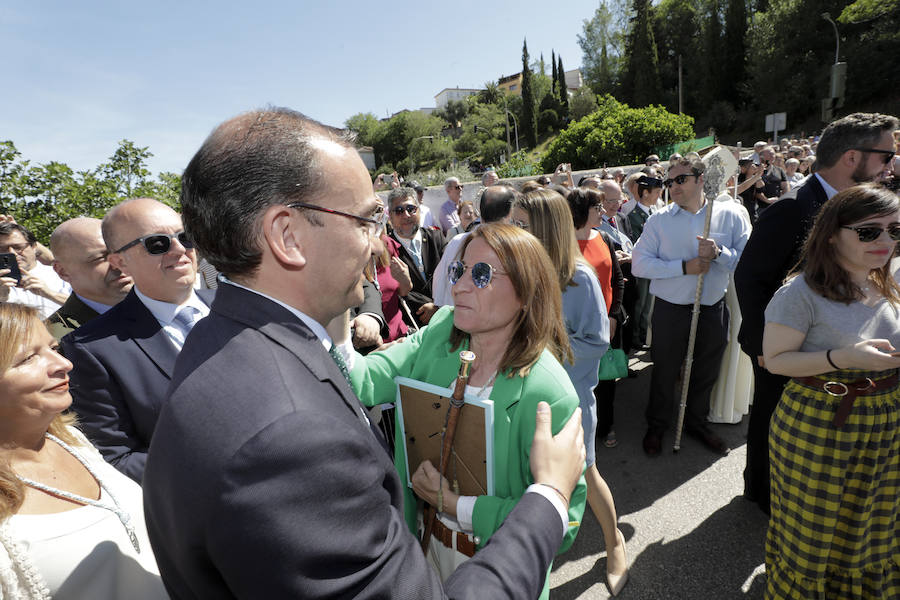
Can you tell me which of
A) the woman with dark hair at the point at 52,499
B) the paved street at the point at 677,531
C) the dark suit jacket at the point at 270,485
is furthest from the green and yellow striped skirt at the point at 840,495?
the woman with dark hair at the point at 52,499

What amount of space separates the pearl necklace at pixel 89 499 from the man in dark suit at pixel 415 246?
3134 mm

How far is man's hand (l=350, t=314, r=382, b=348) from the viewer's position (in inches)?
103

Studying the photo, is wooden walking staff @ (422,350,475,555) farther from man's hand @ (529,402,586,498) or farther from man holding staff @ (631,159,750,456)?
man holding staff @ (631,159,750,456)

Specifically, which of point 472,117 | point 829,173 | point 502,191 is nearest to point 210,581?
point 502,191

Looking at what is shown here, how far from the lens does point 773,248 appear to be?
2.96m

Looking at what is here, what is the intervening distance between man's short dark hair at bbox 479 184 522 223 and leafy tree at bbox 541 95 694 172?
20817 mm

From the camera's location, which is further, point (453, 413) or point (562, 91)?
point (562, 91)

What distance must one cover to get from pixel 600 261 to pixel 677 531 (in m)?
2.08

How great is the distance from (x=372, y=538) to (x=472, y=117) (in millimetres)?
74646

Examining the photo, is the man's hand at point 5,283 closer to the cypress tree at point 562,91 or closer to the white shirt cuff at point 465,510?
the white shirt cuff at point 465,510

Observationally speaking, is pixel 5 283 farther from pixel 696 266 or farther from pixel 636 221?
pixel 636 221

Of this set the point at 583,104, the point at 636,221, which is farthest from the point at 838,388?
the point at 583,104

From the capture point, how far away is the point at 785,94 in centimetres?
4016

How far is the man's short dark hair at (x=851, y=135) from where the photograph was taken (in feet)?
9.52
